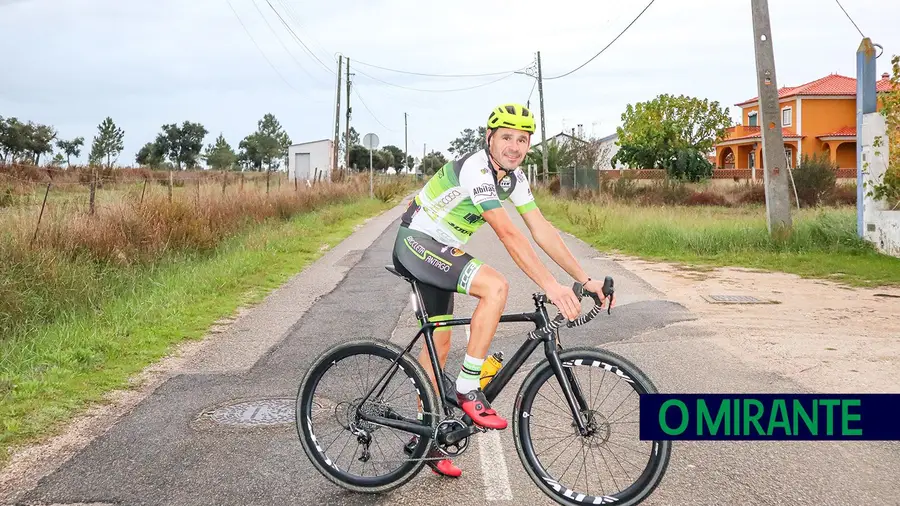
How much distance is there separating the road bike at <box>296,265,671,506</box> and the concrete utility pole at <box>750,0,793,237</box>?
13989mm

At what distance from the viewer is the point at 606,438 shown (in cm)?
384

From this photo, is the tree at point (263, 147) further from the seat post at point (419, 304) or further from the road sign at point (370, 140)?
the seat post at point (419, 304)

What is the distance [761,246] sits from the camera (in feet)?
54.5

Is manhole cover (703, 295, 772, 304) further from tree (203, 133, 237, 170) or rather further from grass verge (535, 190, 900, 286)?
tree (203, 133, 237, 170)

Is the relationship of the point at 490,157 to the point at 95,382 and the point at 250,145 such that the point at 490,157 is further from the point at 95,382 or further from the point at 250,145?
the point at 250,145

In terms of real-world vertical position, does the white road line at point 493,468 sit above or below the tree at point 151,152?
below

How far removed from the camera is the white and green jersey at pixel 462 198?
393 centimetres

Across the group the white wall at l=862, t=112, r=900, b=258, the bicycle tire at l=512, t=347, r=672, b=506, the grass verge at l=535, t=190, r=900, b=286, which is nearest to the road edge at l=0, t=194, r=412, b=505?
the bicycle tire at l=512, t=347, r=672, b=506

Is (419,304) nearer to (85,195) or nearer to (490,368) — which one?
(490,368)

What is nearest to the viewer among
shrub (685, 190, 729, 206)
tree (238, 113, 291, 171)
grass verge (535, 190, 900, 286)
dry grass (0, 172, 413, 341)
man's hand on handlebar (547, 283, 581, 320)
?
man's hand on handlebar (547, 283, 581, 320)

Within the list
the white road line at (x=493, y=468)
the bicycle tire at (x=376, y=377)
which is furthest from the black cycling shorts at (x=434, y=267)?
the white road line at (x=493, y=468)

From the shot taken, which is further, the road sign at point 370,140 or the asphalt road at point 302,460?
the road sign at point 370,140

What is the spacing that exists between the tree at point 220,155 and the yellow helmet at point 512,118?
97.8m

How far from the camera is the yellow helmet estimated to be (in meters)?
3.97
